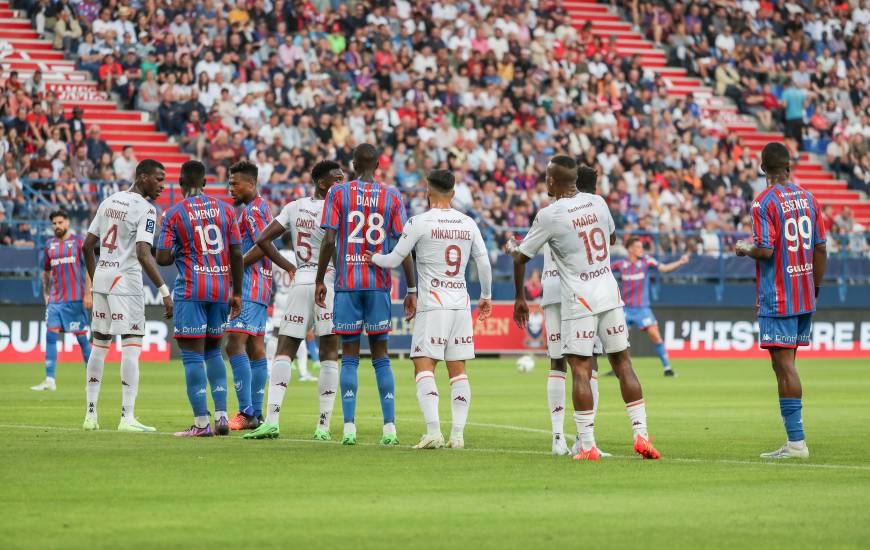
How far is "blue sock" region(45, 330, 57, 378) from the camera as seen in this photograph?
22.7 metres

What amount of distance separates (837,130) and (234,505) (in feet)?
127

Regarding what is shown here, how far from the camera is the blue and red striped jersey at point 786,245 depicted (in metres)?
13.1

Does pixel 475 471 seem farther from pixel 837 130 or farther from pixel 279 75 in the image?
pixel 837 130

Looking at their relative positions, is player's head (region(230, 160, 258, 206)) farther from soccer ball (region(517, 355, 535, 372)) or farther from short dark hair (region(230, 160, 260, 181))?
soccer ball (region(517, 355, 535, 372))

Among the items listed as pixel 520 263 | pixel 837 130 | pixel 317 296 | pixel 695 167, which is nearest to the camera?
pixel 520 263

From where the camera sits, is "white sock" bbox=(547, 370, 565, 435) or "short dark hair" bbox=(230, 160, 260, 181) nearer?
"white sock" bbox=(547, 370, 565, 435)

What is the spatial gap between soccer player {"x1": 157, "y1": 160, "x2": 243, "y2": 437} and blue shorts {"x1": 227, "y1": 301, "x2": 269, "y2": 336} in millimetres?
913

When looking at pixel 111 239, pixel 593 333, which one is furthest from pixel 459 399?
pixel 111 239

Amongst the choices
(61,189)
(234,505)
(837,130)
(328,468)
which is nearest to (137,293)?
(328,468)

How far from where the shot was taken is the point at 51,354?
22844mm

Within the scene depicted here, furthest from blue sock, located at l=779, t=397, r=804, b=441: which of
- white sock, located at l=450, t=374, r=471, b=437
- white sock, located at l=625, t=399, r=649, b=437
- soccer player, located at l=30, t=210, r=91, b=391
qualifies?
soccer player, located at l=30, t=210, r=91, b=391

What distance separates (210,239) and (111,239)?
1390 millimetres

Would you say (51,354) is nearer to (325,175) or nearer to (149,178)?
(149,178)

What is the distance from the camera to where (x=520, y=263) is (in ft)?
40.7
